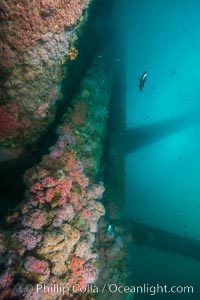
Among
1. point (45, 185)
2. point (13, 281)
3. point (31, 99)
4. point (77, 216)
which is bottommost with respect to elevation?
point (13, 281)

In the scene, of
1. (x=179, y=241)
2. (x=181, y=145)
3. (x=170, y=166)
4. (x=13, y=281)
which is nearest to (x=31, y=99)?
(x=13, y=281)

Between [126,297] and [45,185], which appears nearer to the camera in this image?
[45,185]

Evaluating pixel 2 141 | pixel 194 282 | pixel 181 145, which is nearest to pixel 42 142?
pixel 2 141

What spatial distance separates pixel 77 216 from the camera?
4.21 metres

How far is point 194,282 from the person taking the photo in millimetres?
21656

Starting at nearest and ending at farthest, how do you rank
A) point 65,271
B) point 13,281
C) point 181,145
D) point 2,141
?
point 13,281 → point 65,271 → point 2,141 → point 181,145

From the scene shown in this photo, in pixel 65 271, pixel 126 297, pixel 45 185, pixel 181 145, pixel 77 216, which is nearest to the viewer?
pixel 65 271

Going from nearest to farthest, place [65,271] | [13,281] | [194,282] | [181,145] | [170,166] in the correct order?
[13,281]
[65,271]
[194,282]
[181,145]
[170,166]

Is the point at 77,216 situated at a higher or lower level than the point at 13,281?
higher

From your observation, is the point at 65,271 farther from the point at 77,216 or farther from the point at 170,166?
the point at 170,166

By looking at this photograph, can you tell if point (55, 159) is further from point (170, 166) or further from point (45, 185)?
point (170, 166)

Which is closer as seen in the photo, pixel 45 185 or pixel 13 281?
pixel 13 281

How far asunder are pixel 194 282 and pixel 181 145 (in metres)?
27.8

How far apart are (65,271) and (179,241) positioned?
1134cm
